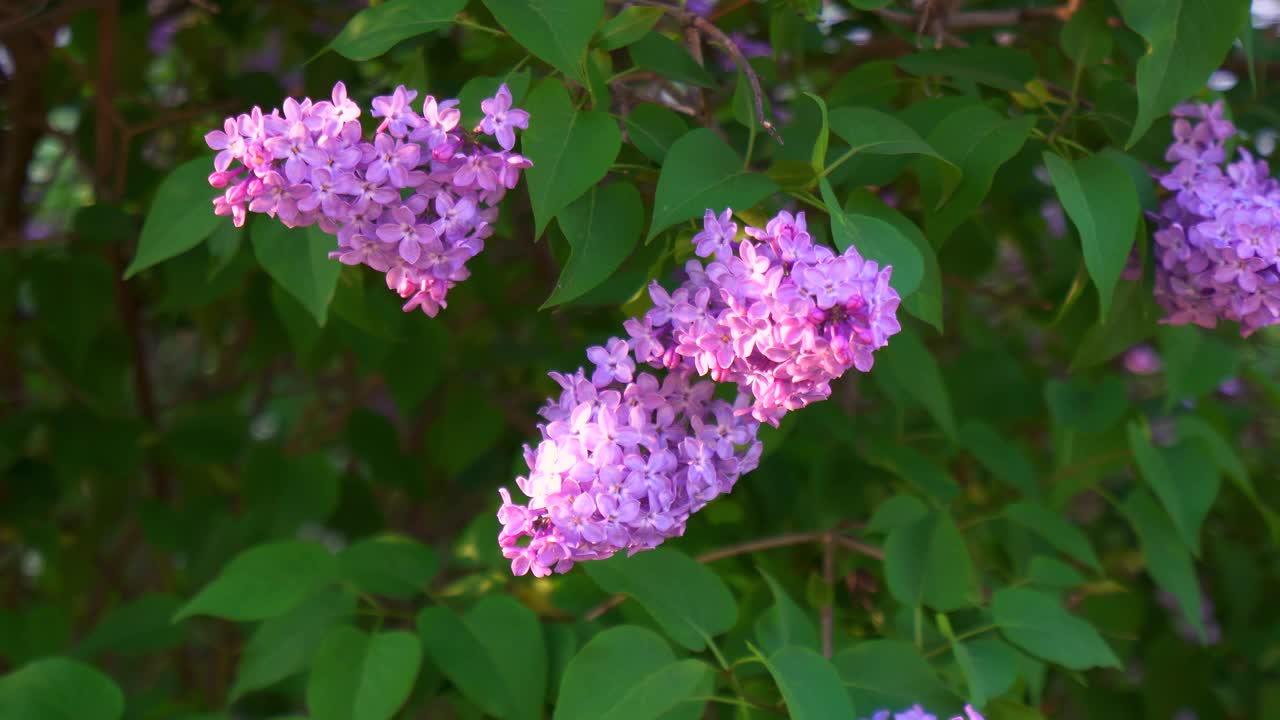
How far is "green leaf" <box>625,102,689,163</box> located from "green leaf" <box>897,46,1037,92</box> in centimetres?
33

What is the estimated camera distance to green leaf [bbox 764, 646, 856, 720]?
0.97m

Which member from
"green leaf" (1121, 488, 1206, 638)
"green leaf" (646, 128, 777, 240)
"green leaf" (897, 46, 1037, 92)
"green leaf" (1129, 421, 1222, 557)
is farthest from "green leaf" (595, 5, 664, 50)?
"green leaf" (1121, 488, 1206, 638)

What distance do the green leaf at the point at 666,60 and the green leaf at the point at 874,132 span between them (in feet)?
0.46

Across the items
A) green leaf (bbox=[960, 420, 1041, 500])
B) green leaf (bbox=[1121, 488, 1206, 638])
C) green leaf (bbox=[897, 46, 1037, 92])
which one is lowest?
green leaf (bbox=[1121, 488, 1206, 638])

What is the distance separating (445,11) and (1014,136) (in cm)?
53

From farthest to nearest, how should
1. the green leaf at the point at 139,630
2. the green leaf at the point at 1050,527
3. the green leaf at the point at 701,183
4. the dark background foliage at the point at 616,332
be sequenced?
1. the green leaf at the point at 139,630
2. the green leaf at the point at 1050,527
3. the dark background foliage at the point at 616,332
4. the green leaf at the point at 701,183

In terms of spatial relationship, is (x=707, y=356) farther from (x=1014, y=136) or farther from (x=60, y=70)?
(x=60, y=70)

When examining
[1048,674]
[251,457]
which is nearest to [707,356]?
[251,457]

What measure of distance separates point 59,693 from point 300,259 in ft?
1.83

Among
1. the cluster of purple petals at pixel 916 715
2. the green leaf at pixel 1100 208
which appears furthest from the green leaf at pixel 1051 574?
the green leaf at pixel 1100 208

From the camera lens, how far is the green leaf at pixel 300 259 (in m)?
1.11

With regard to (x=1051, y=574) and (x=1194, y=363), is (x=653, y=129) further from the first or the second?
(x=1194, y=363)

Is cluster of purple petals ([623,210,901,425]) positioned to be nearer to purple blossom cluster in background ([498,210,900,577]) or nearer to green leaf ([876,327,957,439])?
purple blossom cluster in background ([498,210,900,577])

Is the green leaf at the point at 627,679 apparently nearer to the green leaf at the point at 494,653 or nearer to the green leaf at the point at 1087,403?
the green leaf at the point at 494,653
